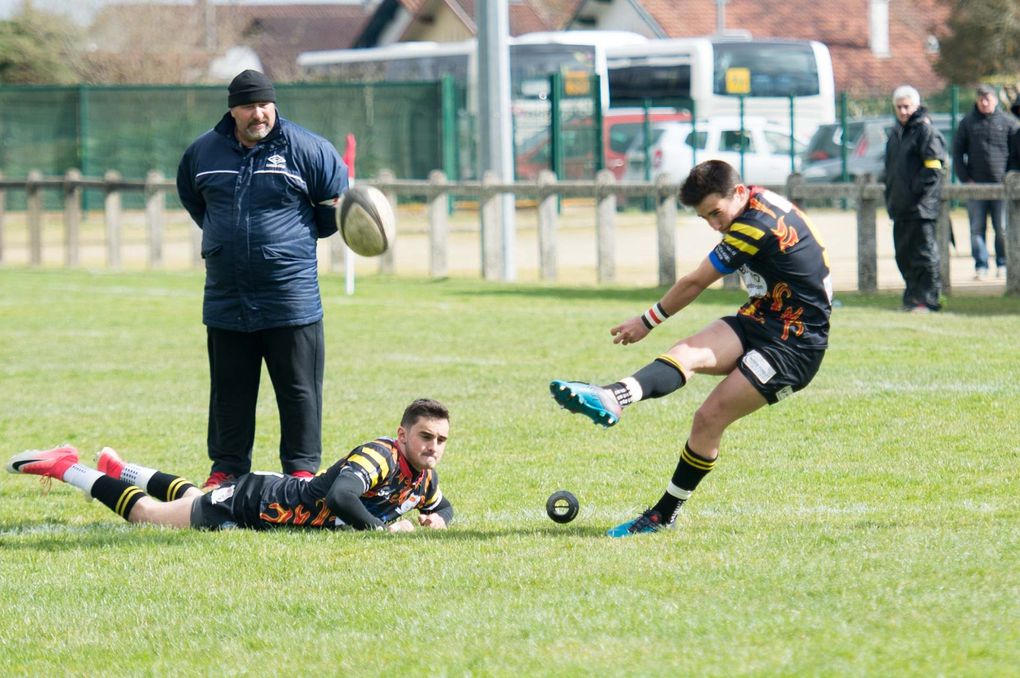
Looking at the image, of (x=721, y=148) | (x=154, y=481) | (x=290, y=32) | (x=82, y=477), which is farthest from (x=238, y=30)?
(x=154, y=481)

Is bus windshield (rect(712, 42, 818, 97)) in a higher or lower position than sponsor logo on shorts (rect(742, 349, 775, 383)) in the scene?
higher

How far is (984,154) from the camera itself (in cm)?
1869

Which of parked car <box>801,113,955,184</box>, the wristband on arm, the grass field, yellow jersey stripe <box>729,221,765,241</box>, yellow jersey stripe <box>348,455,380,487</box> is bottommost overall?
the grass field

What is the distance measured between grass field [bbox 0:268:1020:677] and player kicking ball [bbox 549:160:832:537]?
52 cm

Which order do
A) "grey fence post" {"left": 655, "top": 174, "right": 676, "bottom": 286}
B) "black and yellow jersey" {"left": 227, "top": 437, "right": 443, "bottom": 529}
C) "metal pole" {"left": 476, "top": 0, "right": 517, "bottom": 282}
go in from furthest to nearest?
"metal pole" {"left": 476, "top": 0, "right": 517, "bottom": 282}, "grey fence post" {"left": 655, "top": 174, "right": 676, "bottom": 286}, "black and yellow jersey" {"left": 227, "top": 437, "right": 443, "bottom": 529}

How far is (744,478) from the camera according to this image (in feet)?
27.3

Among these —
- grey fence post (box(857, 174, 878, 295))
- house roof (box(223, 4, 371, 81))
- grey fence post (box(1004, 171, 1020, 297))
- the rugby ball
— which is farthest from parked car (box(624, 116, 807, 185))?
house roof (box(223, 4, 371, 81))

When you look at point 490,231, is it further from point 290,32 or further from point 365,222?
point 290,32

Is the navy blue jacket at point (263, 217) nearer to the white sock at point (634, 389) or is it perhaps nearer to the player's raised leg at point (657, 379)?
the player's raised leg at point (657, 379)

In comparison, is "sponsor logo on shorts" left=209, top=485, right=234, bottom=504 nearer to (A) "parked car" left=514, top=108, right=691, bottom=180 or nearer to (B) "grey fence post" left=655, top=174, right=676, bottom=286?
(B) "grey fence post" left=655, top=174, right=676, bottom=286

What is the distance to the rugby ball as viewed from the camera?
25.1 feet

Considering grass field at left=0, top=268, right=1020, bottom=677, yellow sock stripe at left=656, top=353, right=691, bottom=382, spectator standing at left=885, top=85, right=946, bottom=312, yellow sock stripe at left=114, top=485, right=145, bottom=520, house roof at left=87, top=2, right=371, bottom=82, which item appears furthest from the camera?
house roof at left=87, top=2, right=371, bottom=82

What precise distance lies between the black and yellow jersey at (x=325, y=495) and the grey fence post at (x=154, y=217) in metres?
17.9

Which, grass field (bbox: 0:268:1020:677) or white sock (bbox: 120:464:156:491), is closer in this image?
grass field (bbox: 0:268:1020:677)
